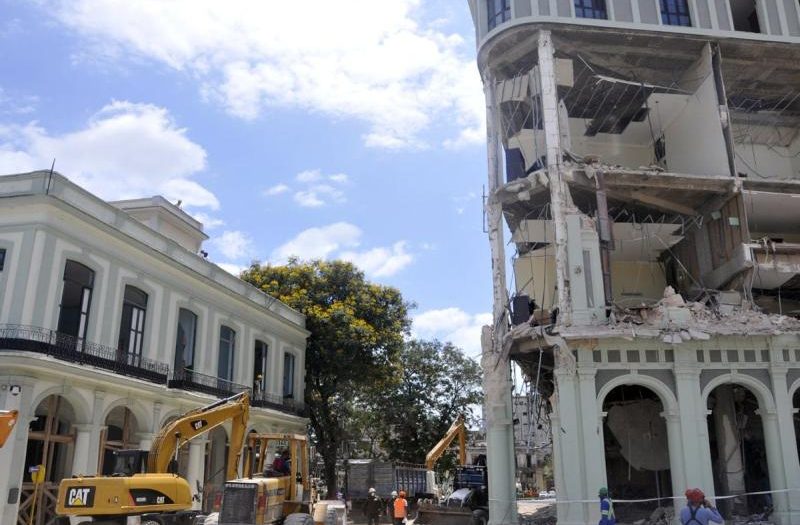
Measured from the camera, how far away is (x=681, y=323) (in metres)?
19.9

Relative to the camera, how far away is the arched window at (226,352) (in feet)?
99.1

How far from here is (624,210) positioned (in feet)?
84.7

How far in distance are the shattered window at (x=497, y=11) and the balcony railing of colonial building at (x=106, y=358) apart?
17171mm

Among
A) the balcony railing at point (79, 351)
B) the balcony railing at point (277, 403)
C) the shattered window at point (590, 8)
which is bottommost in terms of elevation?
the balcony railing at point (277, 403)

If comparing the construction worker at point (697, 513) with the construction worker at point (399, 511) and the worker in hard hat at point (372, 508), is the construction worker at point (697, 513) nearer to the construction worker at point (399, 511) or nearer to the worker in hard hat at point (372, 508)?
the construction worker at point (399, 511)

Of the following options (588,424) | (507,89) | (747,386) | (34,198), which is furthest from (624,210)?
(34,198)

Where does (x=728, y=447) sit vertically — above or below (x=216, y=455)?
above

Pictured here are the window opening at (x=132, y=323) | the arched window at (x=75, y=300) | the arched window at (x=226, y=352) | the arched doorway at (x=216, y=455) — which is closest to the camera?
the arched window at (x=75, y=300)

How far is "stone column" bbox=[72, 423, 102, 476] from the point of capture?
2095 cm

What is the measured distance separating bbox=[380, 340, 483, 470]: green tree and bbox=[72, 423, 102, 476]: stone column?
24.1 m

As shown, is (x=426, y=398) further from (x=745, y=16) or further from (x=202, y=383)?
(x=745, y=16)

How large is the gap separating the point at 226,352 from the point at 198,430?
14.9 m

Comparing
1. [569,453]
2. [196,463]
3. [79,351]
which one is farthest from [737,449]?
[79,351]

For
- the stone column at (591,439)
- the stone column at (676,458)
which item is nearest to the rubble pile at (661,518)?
the stone column at (676,458)
